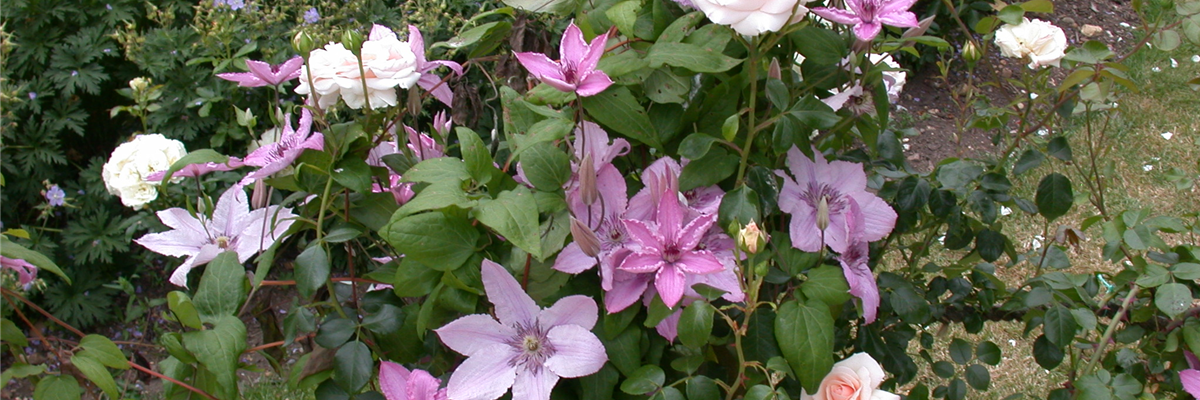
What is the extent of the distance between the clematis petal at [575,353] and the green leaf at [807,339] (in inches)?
6.5

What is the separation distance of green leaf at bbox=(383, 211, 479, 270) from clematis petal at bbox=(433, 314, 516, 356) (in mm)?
55

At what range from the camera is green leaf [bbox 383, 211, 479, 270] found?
82 cm

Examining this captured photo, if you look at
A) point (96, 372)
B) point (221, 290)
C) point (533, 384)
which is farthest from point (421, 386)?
point (96, 372)

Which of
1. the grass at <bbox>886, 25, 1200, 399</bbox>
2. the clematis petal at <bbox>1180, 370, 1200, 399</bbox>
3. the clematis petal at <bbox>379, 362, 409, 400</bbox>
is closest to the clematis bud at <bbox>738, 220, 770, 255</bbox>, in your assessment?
the clematis petal at <bbox>379, 362, 409, 400</bbox>

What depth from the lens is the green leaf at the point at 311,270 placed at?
898 mm

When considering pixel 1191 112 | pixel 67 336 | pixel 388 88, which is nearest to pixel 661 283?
pixel 388 88

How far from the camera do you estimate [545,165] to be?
84 cm

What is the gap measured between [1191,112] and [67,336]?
398 cm

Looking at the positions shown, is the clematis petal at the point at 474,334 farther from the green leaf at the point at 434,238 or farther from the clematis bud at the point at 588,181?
the clematis bud at the point at 588,181

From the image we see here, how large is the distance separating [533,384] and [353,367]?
0.69 feet

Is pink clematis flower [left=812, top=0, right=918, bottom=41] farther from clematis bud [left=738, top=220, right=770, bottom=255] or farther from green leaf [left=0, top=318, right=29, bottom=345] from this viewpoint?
green leaf [left=0, top=318, right=29, bottom=345]

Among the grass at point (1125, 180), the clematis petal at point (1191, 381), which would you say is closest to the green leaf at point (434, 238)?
the clematis petal at point (1191, 381)

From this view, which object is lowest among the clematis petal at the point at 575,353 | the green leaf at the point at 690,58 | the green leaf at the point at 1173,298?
the green leaf at the point at 1173,298

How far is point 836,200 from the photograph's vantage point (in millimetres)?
934
